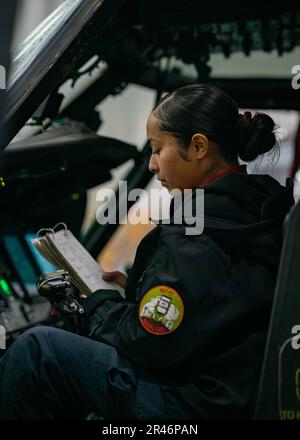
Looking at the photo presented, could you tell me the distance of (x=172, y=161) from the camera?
6.01 feet

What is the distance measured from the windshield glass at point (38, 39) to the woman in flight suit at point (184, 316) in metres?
0.40

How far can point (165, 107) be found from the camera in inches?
71.8

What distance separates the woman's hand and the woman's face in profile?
337 mm

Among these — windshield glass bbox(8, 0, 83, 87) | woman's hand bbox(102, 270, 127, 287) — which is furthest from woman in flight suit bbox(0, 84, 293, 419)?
windshield glass bbox(8, 0, 83, 87)

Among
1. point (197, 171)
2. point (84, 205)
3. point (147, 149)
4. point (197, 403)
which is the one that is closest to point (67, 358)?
point (197, 403)

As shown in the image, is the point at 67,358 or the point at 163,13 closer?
the point at 67,358

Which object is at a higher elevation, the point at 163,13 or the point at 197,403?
the point at 163,13

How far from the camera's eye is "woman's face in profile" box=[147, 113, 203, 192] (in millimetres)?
1822

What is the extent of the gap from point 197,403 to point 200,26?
201 centimetres

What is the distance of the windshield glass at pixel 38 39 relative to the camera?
191cm

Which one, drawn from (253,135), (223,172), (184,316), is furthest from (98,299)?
(253,135)

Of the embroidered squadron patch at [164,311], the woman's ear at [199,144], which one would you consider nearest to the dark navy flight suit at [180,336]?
the embroidered squadron patch at [164,311]

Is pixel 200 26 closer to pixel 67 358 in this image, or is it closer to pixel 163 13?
pixel 163 13

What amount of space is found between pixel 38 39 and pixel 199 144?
615mm
